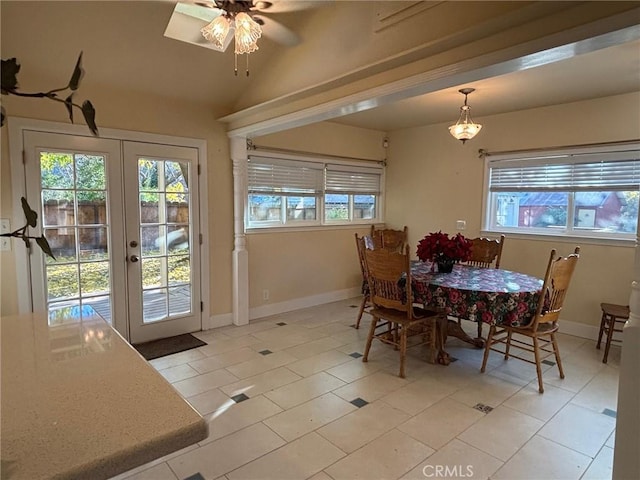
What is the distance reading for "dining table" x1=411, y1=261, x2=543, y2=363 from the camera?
2885 millimetres

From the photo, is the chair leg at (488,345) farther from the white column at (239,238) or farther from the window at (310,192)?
the window at (310,192)

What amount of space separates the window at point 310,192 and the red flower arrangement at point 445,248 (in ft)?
6.72

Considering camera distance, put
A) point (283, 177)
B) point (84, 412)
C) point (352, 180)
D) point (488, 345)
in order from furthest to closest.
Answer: point (352, 180) < point (283, 177) < point (488, 345) < point (84, 412)

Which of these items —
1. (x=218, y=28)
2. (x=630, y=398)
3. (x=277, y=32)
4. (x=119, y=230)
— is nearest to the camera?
(x=630, y=398)

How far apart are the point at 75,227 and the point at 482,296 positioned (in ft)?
11.3

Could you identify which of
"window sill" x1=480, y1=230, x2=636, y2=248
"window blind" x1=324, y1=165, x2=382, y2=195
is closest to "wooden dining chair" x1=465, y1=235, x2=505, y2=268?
"window sill" x1=480, y1=230, x2=636, y2=248

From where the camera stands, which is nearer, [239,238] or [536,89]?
[536,89]

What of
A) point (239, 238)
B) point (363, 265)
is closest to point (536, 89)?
point (363, 265)

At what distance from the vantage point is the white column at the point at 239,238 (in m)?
4.24

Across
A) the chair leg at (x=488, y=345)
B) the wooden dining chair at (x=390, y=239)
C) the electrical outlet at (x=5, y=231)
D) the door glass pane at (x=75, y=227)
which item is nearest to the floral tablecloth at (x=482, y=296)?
the chair leg at (x=488, y=345)

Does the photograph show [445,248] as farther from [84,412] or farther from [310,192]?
[84,412]

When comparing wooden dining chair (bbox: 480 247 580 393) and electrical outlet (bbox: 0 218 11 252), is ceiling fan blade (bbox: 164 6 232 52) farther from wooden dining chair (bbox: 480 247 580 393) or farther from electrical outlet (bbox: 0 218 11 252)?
wooden dining chair (bbox: 480 247 580 393)

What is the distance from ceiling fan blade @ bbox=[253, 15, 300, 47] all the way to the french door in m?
1.62

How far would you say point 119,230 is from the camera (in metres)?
3.59
